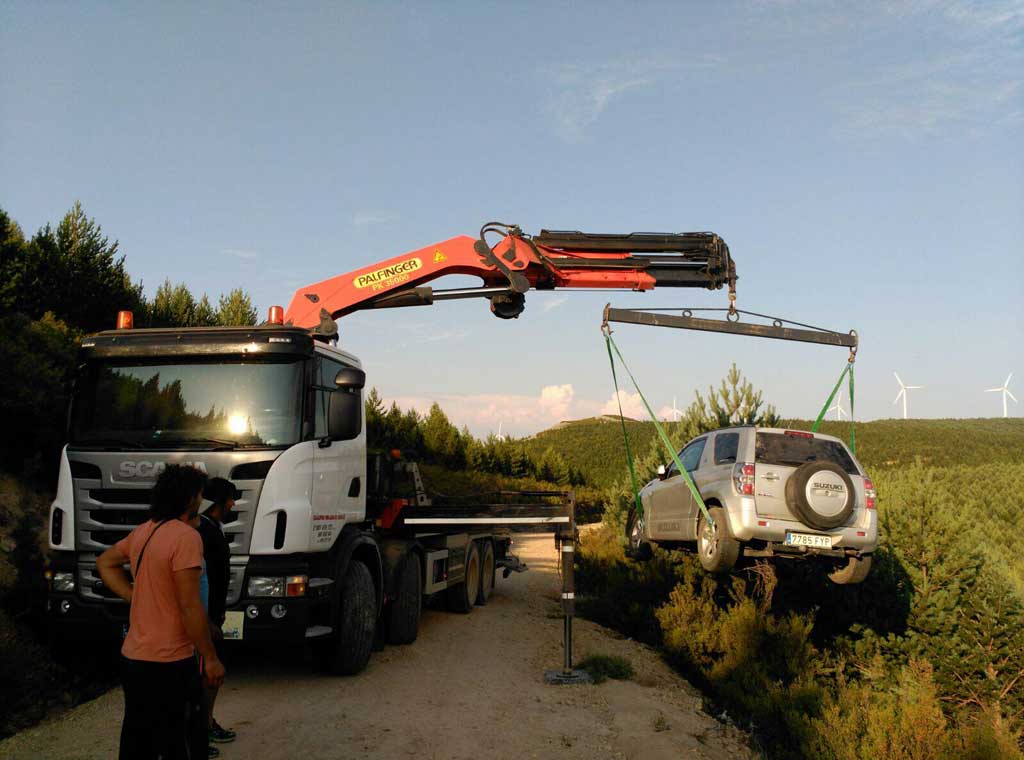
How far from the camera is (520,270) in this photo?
32.2 ft

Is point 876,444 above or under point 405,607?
above

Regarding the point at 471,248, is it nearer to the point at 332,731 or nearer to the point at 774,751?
the point at 332,731

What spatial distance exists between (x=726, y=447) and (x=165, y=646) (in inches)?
278

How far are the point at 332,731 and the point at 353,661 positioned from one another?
1.77 meters

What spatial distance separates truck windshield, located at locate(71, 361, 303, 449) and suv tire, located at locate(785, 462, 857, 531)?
512 cm

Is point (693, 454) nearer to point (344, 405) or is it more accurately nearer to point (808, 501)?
point (808, 501)

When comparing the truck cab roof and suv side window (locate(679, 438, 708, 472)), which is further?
suv side window (locate(679, 438, 708, 472))

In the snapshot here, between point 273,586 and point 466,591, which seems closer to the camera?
point 273,586

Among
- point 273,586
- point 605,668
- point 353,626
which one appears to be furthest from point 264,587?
point 605,668

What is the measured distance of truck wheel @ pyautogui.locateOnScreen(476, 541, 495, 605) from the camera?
1556 centimetres

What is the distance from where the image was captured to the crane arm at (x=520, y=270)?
31.9 ft

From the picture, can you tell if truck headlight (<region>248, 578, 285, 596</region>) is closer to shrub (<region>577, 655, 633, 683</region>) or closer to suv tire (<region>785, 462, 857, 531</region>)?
shrub (<region>577, 655, 633, 683</region>)

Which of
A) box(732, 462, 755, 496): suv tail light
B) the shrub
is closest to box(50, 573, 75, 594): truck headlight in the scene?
the shrub

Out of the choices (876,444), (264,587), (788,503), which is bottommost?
(264,587)
